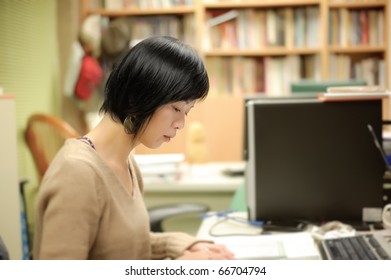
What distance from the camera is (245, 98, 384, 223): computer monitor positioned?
1375 millimetres

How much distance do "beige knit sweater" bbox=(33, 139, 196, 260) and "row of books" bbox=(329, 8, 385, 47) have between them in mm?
2507

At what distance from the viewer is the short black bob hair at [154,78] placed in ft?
2.88

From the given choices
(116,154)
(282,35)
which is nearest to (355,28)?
(282,35)

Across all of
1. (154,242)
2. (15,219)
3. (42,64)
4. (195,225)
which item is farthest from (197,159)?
(15,219)

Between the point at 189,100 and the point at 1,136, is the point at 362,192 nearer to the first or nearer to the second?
the point at 189,100

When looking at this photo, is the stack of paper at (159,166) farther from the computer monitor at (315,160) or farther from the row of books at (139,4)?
the row of books at (139,4)

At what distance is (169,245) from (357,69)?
8.14ft

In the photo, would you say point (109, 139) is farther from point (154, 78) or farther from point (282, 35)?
point (282, 35)

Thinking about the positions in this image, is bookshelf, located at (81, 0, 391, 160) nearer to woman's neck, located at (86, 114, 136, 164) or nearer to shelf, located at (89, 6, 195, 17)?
shelf, located at (89, 6, 195, 17)

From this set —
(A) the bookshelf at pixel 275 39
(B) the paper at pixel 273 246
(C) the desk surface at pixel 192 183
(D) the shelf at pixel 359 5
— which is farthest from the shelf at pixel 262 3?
(B) the paper at pixel 273 246

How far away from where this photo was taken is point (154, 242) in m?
1.18

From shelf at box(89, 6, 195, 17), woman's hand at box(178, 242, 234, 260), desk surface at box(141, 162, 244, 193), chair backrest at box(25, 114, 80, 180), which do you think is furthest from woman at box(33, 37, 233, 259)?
shelf at box(89, 6, 195, 17)

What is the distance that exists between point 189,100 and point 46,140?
1207 millimetres
